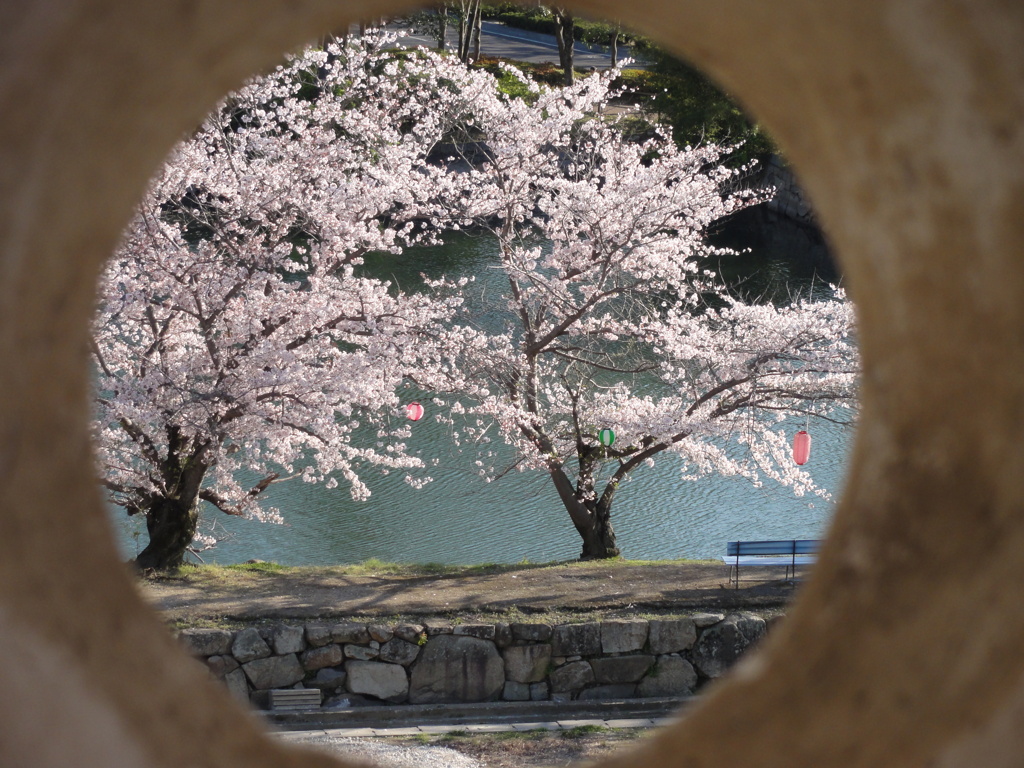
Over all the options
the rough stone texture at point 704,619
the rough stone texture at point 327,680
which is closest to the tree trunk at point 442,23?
the rough stone texture at point 704,619

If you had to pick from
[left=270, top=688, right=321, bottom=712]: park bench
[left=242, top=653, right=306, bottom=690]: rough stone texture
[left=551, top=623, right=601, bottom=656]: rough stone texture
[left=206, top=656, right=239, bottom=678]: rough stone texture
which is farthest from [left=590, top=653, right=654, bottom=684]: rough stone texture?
[left=206, top=656, right=239, bottom=678]: rough stone texture

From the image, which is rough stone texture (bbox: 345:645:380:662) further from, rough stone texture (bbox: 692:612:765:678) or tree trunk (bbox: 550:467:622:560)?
tree trunk (bbox: 550:467:622:560)

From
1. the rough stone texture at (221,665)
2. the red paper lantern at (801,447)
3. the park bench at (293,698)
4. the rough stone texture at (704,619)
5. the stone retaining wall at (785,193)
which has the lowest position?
the park bench at (293,698)

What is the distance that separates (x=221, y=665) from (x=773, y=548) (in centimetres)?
431

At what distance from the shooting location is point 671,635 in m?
6.48

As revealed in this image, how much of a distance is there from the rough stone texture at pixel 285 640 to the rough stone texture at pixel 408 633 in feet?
2.16

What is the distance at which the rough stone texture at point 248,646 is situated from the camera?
20.0ft

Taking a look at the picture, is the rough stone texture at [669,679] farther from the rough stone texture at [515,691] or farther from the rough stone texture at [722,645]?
the rough stone texture at [515,691]

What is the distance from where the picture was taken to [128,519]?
9.77 metres

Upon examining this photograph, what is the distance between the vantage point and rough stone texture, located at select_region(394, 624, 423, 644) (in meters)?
6.25

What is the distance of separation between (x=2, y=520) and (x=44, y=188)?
0.53 m

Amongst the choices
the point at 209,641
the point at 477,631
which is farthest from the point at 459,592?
the point at 209,641

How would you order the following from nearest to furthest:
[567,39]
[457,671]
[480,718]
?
[480,718] → [457,671] → [567,39]

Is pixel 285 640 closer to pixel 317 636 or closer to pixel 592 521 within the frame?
pixel 317 636
